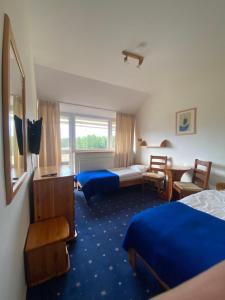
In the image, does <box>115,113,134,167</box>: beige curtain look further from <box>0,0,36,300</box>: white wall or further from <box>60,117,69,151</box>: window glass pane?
<box>0,0,36,300</box>: white wall

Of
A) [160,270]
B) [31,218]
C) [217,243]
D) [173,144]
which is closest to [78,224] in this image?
[31,218]

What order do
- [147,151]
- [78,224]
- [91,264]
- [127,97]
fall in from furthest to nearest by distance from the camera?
[147,151] → [127,97] → [78,224] → [91,264]

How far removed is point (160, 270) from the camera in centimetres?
103

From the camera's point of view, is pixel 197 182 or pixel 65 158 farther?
pixel 65 158

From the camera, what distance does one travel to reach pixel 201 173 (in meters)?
2.80

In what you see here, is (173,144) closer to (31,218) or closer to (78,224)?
(78,224)

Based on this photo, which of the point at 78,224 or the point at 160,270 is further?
the point at 78,224

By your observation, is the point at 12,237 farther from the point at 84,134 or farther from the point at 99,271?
the point at 84,134

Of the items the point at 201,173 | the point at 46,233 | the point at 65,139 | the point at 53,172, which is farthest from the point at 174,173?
the point at 65,139

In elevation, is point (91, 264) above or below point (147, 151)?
below

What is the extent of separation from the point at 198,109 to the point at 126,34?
2.10m

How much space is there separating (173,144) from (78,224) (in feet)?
9.29

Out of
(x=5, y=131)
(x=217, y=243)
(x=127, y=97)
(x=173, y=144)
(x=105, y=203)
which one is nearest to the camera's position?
(x=5, y=131)

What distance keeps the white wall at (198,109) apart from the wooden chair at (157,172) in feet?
0.75
